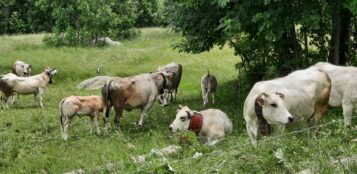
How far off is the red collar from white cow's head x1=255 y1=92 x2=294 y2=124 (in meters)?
2.06

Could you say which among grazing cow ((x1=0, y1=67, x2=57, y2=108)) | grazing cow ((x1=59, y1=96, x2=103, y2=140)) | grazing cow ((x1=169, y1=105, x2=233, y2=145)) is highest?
grazing cow ((x1=169, y1=105, x2=233, y2=145))

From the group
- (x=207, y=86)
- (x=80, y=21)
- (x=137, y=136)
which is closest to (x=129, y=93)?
(x=137, y=136)

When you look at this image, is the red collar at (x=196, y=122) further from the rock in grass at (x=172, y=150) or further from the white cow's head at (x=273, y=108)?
the white cow's head at (x=273, y=108)

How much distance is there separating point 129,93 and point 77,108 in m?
1.59

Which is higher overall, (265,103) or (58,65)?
(265,103)

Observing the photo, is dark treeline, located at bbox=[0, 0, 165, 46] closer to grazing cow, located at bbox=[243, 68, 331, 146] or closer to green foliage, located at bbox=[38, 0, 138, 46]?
green foliage, located at bbox=[38, 0, 138, 46]

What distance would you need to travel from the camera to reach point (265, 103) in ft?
33.3

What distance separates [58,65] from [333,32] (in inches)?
694

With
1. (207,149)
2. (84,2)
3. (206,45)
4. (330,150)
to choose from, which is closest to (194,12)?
(206,45)

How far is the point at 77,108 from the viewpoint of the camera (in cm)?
1559

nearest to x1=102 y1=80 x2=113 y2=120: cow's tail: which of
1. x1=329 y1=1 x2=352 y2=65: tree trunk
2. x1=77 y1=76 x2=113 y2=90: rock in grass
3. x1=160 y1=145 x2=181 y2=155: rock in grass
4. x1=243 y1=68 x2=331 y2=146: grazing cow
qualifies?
x1=160 y1=145 x2=181 y2=155: rock in grass

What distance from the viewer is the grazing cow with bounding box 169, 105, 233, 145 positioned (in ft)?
39.0

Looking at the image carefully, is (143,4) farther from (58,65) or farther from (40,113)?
(40,113)

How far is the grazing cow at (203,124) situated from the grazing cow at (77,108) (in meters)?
3.96
